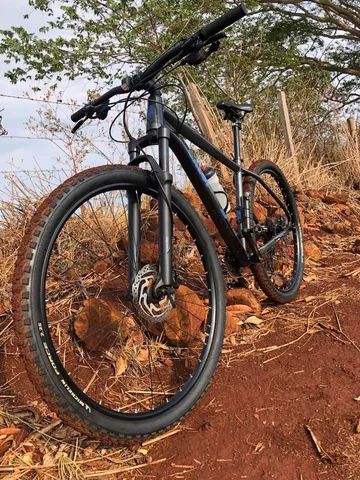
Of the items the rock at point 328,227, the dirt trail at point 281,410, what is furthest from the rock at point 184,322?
the rock at point 328,227

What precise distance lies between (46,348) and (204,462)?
0.68m

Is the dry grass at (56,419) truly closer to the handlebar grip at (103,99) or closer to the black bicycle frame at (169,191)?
the black bicycle frame at (169,191)

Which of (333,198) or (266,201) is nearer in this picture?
(266,201)

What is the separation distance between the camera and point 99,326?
2.46 m

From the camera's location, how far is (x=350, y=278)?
3.59 m

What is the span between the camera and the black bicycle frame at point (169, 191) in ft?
6.66

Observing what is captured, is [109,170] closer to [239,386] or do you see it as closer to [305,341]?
[239,386]

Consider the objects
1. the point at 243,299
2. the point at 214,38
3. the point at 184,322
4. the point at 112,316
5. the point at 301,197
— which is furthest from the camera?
the point at 301,197

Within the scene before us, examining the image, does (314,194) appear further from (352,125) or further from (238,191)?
(238,191)

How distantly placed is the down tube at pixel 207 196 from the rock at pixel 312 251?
5.01ft

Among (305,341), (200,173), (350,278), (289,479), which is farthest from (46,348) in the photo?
(350,278)

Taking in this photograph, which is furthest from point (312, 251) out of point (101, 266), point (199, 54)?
point (199, 54)

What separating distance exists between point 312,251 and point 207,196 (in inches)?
77.0

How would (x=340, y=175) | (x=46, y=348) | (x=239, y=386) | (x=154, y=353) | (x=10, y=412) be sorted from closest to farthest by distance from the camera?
(x=46, y=348)
(x=10, y=412)
(x=239, y=386)
(x=154, y=353)
(x=340, y=175)
